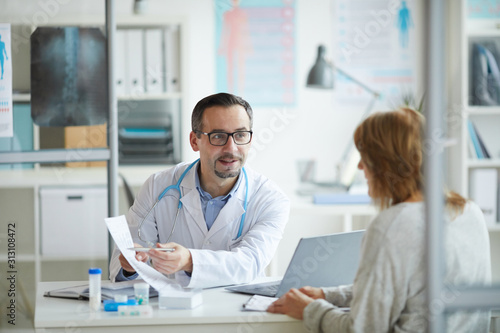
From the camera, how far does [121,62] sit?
11.8ft

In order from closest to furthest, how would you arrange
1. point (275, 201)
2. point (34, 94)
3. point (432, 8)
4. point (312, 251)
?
point (432, 8) → point (312, 251) → point (275, 201) → point (34, 94)

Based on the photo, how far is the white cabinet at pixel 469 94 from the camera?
11.6 ft

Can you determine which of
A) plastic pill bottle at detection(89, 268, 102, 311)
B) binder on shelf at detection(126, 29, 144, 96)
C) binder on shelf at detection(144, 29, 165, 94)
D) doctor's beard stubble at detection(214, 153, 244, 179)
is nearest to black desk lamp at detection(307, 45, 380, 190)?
binder on shelf at detection(144, 29, 165, 94)

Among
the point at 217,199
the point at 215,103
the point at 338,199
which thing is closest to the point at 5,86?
the point at 215,103

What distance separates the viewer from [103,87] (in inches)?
90.5

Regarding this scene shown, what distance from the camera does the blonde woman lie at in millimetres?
1397

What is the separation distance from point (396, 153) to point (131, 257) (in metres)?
0.76

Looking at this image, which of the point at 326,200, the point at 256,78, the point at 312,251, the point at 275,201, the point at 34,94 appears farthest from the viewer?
the point at 256,78

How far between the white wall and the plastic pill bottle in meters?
2.35

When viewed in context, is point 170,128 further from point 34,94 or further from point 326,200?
point 34,94

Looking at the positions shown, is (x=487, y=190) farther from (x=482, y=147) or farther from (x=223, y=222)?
(x=223, y=222)

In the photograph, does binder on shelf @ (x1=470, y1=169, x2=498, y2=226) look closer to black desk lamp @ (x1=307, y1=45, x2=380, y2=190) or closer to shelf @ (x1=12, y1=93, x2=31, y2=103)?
black desk lamp @ (x1=307, y1=45, x2=380, y2=190)

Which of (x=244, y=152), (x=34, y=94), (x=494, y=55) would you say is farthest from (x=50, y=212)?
(x=494, y=55)

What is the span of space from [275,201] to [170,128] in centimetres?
172
